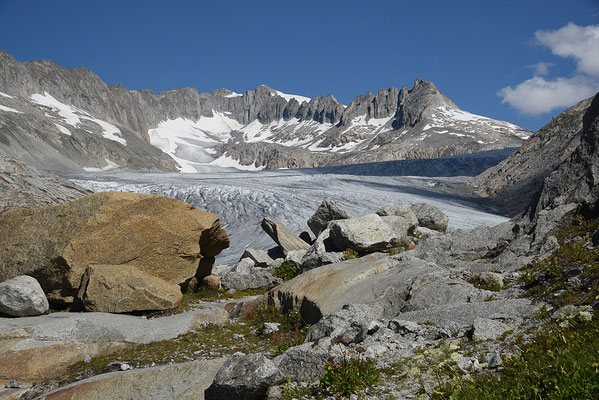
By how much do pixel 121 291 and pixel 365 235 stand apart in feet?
26.7

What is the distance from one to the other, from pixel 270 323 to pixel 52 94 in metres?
215

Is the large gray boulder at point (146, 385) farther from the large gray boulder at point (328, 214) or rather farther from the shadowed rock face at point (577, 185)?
the large gray boulder at point (328, 214)

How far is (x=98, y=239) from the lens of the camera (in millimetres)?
11750

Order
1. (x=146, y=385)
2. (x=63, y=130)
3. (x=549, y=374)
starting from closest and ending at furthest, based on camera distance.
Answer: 1. (x=549, y=374)
2. (x=146, y=385)
3. (x=63, y=130)

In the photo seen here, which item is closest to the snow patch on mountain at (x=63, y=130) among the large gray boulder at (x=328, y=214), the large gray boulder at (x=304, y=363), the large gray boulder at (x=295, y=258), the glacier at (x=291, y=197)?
the glacier at (x=291, y=197)

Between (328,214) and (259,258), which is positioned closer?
(259,258)

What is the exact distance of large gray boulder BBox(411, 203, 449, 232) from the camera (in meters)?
19.4

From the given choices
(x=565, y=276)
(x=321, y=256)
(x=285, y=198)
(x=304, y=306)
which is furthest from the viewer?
(x=285, y=198)

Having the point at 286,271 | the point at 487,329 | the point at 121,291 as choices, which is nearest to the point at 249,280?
the point at 286,271

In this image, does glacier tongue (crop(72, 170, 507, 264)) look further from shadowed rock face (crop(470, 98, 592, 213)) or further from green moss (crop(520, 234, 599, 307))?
green moss (crop(520, 234, 599, 307))

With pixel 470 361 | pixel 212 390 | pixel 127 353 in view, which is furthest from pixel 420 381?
pixel 127 353

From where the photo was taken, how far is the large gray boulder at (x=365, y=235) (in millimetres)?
14430

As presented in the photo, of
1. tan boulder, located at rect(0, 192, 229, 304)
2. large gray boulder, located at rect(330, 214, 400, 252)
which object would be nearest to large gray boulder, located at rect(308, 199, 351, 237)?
large gray boulder, located at rect(330, 214, 400, 252)

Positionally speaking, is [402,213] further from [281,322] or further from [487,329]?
[487,329]
